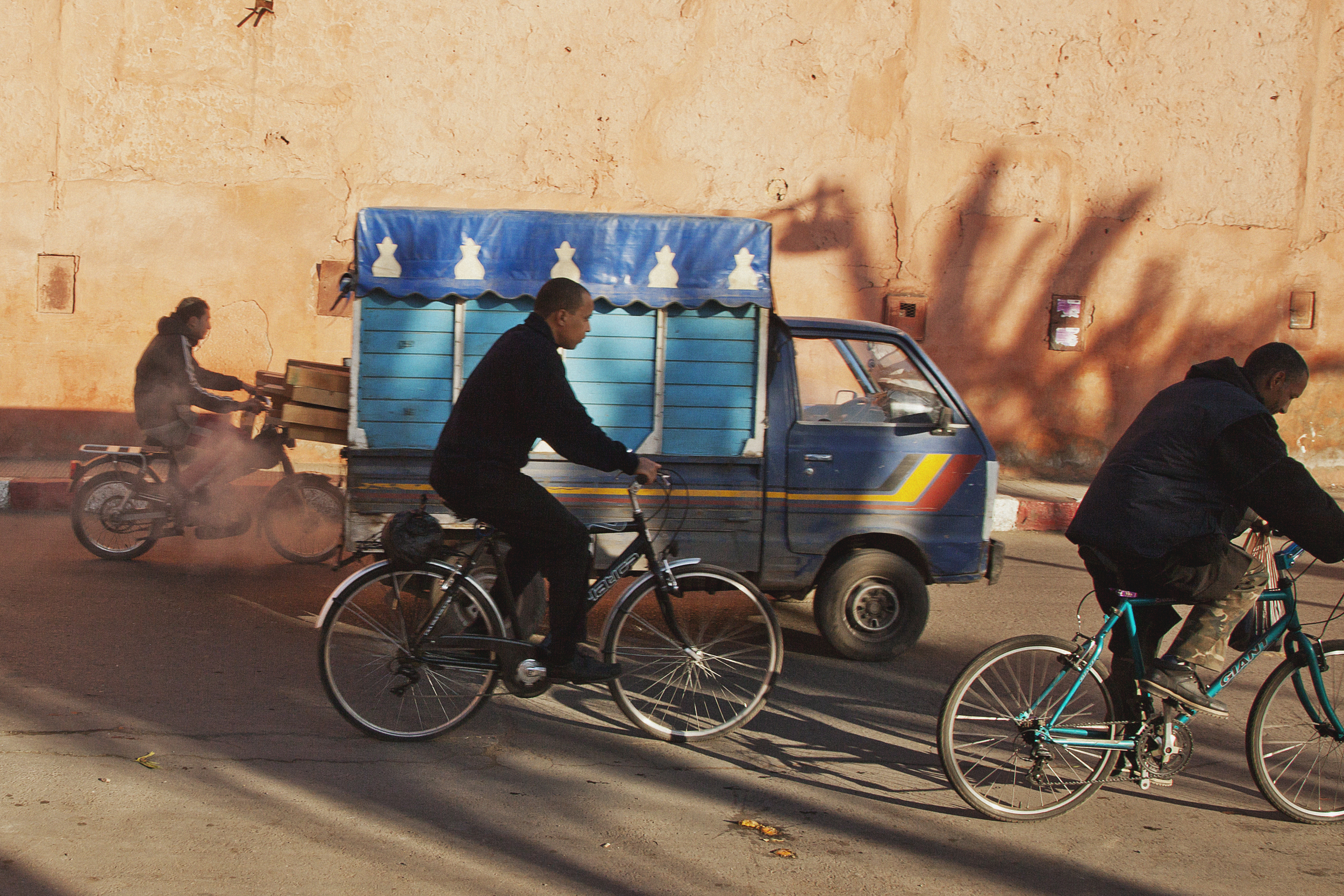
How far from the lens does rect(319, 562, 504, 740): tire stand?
416 centimetres

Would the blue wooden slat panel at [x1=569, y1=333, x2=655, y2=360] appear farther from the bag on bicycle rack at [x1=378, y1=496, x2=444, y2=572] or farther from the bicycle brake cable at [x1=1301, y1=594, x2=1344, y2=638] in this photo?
the bicycle brake cable at [x1=1301, y1=594, x2=1344, y2=638]

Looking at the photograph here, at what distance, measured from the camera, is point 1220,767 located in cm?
436

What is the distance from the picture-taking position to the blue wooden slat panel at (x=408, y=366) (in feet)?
17.8

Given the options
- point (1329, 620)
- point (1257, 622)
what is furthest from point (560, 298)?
point (1329, 620)

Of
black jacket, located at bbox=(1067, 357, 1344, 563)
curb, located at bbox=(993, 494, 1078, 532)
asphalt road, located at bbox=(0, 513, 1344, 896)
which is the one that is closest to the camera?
asphalt road, located at bbox=(0, 513, 1344, 896)

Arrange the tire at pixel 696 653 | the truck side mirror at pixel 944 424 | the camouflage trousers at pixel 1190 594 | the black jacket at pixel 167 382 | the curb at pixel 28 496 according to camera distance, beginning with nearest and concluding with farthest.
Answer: the camouflage trousers at pixel 1190 594, the tire at pixel 696 653, the truck side mirror at pixel 944 424, the black jacket at pixel 167 382, the curb at pixel 28 496

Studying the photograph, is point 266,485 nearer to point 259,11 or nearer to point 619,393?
point 619,393

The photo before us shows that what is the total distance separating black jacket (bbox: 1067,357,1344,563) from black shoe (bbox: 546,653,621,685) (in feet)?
6.09

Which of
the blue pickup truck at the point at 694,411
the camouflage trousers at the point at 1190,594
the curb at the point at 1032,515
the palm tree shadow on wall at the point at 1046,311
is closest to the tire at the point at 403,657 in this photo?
the blue pickup truck at the point at 694,411

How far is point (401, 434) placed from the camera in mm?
5438

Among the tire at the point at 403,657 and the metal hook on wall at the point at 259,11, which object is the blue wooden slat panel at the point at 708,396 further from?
the metal hook on wall at the point at 259,11

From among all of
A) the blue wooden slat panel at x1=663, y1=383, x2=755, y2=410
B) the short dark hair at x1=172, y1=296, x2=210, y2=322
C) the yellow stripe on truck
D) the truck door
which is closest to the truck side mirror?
the truck door

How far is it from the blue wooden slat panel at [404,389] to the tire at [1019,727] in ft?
9.79

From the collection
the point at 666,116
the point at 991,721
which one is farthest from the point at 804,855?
the point at 666,116
